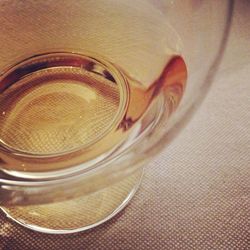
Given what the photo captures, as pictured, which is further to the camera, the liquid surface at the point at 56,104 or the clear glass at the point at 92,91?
the liquid surface at the point at 56,104

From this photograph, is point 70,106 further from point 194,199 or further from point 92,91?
point 194,199

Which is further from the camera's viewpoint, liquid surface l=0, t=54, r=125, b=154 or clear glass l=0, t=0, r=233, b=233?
liquid surface l=0, t=54, r=125, b=154

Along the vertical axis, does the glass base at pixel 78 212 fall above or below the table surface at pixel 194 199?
below

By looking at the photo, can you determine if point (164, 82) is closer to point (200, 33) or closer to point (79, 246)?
point (200, 33)

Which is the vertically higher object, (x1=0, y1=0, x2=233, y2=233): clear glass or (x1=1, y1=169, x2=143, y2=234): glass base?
(x1=0, y1=0, x2=233, y2=233): clear glass
